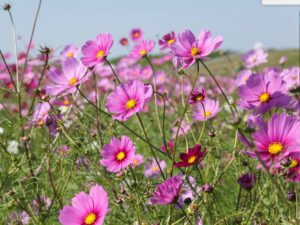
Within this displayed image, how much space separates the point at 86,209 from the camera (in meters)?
1.09

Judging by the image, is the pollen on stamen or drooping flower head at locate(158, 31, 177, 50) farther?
drooping flower head at locate(158, 31, 177, 50)

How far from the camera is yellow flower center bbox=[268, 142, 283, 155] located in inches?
36.3

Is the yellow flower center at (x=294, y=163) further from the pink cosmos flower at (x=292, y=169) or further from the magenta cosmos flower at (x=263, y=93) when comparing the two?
the magenta cosmos flower at (x=263, y=93)

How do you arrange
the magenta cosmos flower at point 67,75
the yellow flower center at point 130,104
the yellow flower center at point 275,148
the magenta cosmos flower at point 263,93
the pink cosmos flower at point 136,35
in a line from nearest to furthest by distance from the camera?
the yellow flower center at point 275,148, the magenta cosmos flower at point 263,93, the yellow flower center at point 130,104, the magenta cosmos flower at point 67,75, the pink cosmos flower at point 136,35

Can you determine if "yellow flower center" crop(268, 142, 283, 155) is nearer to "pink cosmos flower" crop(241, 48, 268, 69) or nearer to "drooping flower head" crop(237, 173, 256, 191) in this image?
"drooping flower head" crop(237, 173, 256, 191)

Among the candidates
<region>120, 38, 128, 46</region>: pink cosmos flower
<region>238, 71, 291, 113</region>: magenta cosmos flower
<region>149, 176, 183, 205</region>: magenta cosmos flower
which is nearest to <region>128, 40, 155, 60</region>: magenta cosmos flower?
<region>238, 71, 291, 113</region>: magenta cosmos flower

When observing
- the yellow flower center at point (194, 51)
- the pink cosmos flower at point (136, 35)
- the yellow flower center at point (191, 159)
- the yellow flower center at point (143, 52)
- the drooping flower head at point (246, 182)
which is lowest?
the pink cosmos flower at point (136, 35)

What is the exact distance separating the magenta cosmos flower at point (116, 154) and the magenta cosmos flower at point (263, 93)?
273 mm

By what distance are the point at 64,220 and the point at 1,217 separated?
0.60 metres

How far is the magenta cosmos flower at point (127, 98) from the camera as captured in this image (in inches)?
44.1

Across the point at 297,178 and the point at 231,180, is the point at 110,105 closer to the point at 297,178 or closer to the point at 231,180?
the point at 297,178

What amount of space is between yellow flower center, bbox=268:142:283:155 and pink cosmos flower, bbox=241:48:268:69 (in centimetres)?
192

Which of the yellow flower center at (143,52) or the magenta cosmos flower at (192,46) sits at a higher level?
the magenta cosmos flower at (192,46)

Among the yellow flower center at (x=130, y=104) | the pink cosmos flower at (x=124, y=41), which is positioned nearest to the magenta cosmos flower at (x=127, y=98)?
the yellow flower center at (x=130, y=104)
